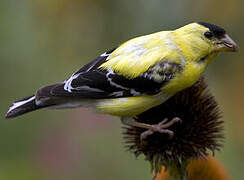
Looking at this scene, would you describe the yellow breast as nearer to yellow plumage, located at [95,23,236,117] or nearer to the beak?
yellow plumage, located at [95,23,236,117]

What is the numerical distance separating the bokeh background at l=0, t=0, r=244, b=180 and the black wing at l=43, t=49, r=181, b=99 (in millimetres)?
969

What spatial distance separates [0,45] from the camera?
19.3 ft

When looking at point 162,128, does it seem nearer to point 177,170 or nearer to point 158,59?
point 177,170

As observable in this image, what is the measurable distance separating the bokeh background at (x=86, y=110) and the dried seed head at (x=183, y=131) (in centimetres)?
85

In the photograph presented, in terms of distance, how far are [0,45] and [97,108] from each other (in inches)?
107

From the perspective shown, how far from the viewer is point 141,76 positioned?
327 centimetres

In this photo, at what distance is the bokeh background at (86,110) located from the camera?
4.43 m

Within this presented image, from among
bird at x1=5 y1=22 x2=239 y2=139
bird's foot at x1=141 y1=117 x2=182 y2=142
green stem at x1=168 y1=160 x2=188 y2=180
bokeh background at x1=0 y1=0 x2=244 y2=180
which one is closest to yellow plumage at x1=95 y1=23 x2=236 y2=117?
bird at x1=5 y1=22 x2=239 y2=139

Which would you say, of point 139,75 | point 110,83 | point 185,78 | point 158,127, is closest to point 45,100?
point 110,83

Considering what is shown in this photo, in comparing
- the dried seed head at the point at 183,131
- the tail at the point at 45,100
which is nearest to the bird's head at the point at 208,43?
the dried seed head at the point at 183,131

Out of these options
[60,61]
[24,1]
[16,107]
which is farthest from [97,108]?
[60,61]

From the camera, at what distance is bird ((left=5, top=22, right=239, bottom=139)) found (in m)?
3.28

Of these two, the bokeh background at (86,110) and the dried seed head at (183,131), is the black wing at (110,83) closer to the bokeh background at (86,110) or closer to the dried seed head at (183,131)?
the dried seed head at (183,131)

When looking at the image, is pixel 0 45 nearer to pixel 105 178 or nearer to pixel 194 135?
pixel 105 178
